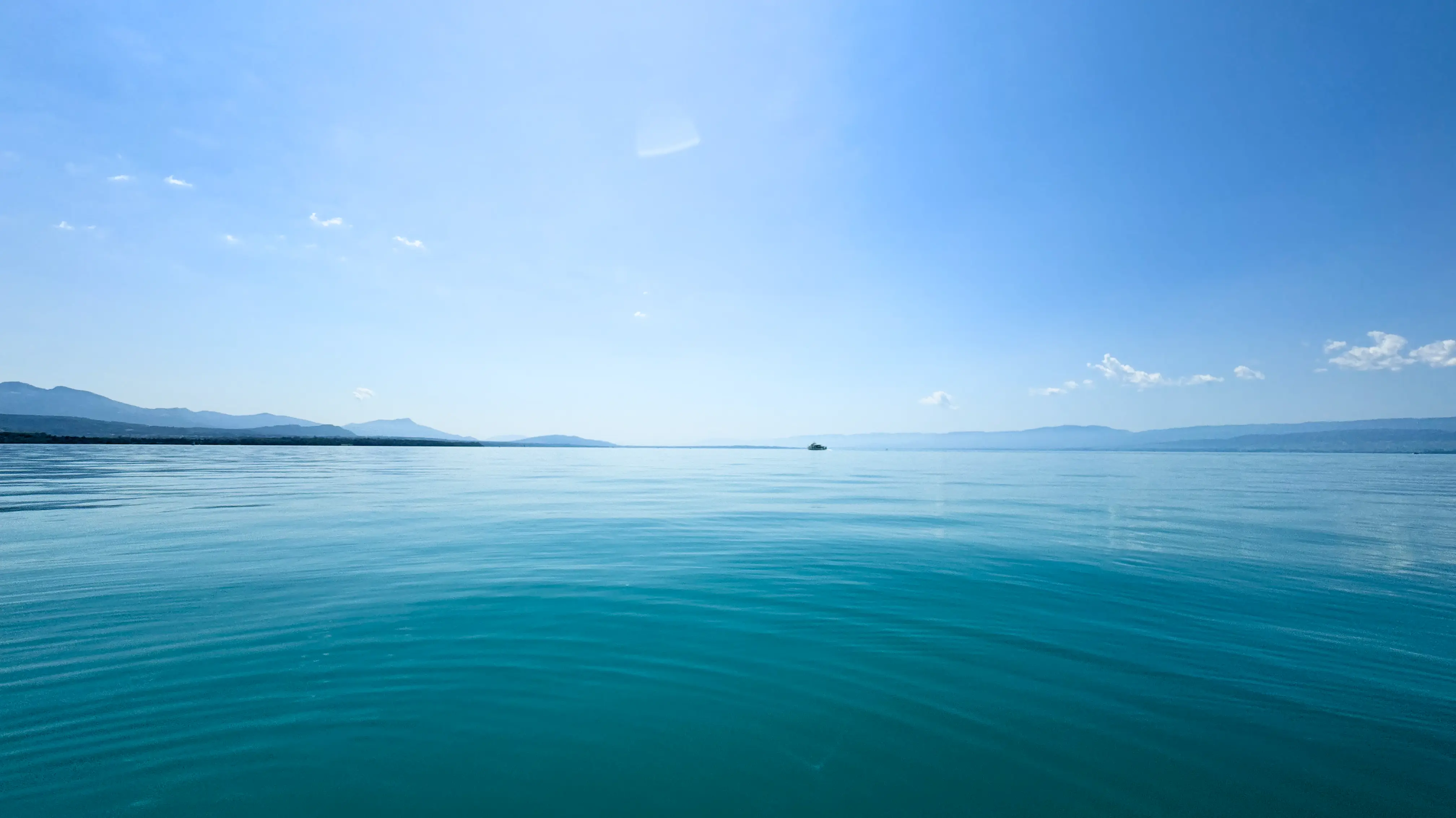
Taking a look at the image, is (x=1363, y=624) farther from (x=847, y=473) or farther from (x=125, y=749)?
(x=847, y=473)

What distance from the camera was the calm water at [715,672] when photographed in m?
4.91

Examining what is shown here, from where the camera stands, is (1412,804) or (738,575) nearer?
(1412,804)

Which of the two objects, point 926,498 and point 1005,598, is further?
point 926,498

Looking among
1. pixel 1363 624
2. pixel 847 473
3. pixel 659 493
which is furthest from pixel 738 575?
pixel 847 473

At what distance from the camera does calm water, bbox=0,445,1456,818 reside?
4.91 metres

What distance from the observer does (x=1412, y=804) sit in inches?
192

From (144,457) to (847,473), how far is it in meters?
83.9

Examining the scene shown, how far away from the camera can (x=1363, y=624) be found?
9.46 metres

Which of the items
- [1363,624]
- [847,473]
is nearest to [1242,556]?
[1363,624]

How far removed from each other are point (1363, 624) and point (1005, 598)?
586cm

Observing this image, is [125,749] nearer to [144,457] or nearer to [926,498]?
[926,498]

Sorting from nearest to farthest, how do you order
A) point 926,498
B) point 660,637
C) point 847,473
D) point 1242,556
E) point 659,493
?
point 660,637
point 1242,556
point 926,498
point 659,493
point 847,473

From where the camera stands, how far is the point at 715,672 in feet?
24.0

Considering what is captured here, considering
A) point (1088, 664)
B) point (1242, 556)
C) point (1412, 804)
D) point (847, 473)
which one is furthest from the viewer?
point (847, 473)
